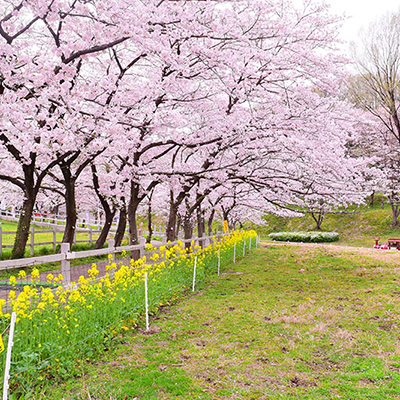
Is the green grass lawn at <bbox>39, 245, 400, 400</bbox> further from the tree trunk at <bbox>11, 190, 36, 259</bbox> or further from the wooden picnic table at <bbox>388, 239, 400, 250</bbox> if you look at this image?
the wooden picnic table at <bbox>388, 239, 400, 250</bbox>

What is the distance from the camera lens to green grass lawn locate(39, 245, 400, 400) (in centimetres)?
391

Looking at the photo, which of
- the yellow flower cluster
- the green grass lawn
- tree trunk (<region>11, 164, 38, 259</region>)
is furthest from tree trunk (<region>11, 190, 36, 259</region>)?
→ the green grass lawn

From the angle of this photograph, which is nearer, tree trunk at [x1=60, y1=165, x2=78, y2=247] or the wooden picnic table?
tree trunk at [x1=60, y1=165, x2=78, y2=247]

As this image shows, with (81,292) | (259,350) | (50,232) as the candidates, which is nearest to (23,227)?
(81,292)

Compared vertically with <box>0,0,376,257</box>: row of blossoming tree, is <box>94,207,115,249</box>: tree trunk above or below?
below

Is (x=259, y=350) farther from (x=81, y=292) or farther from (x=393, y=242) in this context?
(x=393, y=242)

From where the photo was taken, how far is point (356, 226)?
3359 centimetres

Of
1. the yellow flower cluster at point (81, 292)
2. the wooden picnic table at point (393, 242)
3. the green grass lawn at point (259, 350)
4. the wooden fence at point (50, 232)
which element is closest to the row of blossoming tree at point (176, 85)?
the yellow flower cluster at point (81, 292)

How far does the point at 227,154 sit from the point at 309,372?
9.35 m

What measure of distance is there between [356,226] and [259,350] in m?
31.5

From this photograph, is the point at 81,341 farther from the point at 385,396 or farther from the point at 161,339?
the point at 385,396

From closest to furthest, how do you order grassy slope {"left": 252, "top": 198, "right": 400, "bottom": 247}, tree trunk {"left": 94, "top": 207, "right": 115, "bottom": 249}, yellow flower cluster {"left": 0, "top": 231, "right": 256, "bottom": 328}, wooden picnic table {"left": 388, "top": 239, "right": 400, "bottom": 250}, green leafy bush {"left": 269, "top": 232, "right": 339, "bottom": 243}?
1. yellow flower cluster {"left": 0, "top": 231, "right": 256, "bottom": 328}
2. tree trunk {"left": 94, "top": 207, "right": 115, "bottom": 249}
3. wooden picnic table {"left": 388, "top": 239, "right": 400, "bottom": 250}
4. green leafy bush {"left": 269, "top": 232, "right": 339, "bottom": 243}
5. grassy slope {"left": 252, "top": 198, "right": 400, "bottom": 247}

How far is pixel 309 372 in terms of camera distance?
4367 millimetres

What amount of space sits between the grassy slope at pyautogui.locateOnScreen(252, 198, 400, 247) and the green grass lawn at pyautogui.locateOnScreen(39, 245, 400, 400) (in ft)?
68.8
